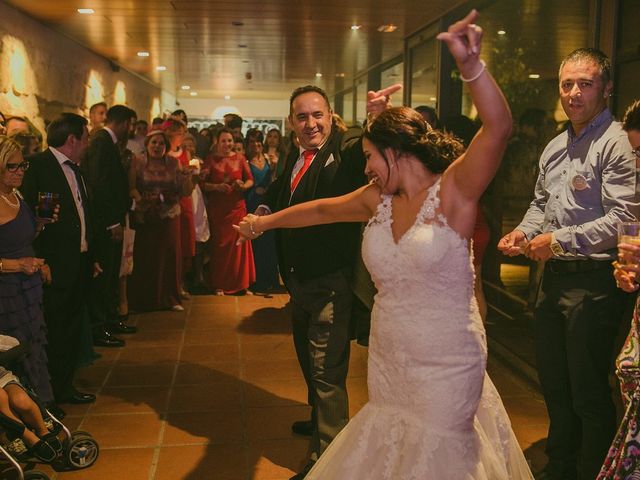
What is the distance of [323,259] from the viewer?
3363 millimetres

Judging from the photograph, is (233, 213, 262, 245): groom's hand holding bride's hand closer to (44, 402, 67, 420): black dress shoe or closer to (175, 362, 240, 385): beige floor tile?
(44, 402, 67, 420): black dress shoe

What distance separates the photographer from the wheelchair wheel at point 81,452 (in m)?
3.48

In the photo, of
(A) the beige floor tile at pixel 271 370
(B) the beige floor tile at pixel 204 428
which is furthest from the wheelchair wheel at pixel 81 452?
(A) the beige floor tile at pixel 271 370

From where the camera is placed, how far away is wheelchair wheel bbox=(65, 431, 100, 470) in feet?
11.4

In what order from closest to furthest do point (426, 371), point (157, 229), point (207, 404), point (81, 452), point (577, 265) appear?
point (426, 371) → point (577, 265) → point (81, 452) → point (207, 404) → point (157, 229)

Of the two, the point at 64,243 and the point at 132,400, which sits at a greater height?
the point at 64,243

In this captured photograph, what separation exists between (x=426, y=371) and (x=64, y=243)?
2.81 metres

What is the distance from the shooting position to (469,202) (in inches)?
88.0

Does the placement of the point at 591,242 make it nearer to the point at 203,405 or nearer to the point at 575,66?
the point at 575,66

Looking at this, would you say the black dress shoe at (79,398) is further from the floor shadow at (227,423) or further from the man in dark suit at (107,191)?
the man in dark suit at (107,191)

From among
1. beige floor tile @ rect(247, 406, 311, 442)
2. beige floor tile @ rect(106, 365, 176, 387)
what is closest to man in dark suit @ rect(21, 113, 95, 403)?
beige floor tile @ rect(106, 365, 176, 387)

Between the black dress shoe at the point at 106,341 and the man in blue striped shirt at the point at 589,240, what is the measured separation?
3.79 metres

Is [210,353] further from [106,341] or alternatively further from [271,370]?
[106,341]

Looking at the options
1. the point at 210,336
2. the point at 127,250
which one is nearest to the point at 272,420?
the point at 210,336
